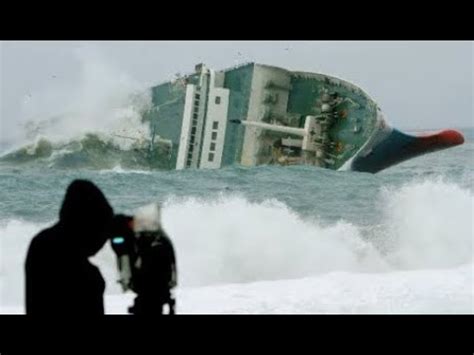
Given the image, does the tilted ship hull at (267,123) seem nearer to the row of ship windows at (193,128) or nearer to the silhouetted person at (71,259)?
the row of ship windows at (193,128)

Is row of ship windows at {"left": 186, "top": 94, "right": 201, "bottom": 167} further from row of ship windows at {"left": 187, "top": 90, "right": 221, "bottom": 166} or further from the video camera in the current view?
the video camera

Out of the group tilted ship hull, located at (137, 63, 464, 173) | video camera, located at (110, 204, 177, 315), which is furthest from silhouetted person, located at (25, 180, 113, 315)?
tilted ship hull, located at (137, 63, 464, 173)

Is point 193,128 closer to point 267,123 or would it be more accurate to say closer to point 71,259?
point 267,123

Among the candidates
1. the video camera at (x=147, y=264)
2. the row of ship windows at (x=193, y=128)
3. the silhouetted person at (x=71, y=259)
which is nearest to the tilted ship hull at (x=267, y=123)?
→ the row of ship windows at (x=193, y=128)

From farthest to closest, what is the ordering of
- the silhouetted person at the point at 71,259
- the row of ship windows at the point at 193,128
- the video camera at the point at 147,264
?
the row of ship windows at the point at 193,128
the video camera at the point at 147,264
the silhouetted person at the point at 71,259

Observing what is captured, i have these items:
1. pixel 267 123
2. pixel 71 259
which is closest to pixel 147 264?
pixel 71 259
